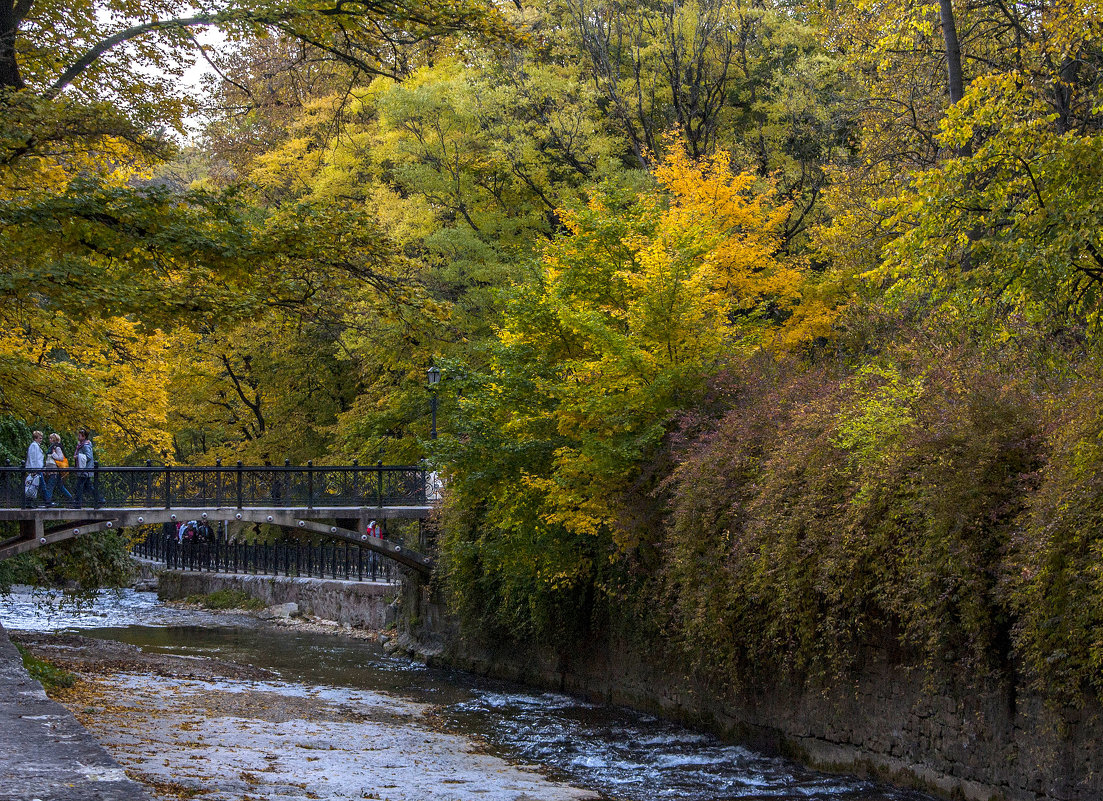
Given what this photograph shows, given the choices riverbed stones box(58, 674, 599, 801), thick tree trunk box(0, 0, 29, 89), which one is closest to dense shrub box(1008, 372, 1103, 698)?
riverbed stones box(58, 674, 599, 801)

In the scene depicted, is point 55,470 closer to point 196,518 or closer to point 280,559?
point 196,518

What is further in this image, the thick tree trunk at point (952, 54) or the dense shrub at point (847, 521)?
the thick tree trunk at point (952, 54)

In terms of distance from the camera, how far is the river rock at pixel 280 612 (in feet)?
108

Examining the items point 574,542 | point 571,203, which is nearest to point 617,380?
point 574,542

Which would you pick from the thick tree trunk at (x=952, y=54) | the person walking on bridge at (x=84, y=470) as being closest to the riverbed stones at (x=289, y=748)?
the person walking on bridge at (x=84, y=470)

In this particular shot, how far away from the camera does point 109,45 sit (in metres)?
11.3

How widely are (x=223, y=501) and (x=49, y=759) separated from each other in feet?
64.4

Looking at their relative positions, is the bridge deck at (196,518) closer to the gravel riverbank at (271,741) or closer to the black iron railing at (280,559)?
the gravel riverbank at (271,741)

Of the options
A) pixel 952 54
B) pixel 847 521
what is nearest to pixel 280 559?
pixel 952 54

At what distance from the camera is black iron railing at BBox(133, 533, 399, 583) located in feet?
106

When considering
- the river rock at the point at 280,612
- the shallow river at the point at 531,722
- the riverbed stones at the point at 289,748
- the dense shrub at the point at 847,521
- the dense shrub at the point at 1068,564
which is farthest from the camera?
the river rock at the point at 280,612

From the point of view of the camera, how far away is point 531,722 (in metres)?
17.1

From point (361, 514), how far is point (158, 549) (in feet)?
76.0

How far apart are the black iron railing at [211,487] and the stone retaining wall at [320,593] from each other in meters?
4.28
